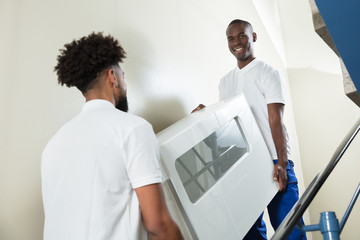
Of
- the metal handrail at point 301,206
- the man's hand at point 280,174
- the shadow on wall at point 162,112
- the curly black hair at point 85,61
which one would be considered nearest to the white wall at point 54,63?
the shadow on wall at point 162,112

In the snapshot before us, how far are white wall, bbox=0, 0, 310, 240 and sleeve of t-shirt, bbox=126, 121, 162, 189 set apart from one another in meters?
0.47

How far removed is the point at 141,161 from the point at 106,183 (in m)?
0.11

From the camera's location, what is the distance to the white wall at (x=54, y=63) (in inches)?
47.0

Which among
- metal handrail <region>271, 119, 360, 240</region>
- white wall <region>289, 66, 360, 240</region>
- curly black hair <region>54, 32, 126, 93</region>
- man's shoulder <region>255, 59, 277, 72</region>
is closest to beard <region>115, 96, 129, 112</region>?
curly black hair <region>54, 32, 126, 93</region>

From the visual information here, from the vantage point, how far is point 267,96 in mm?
1771

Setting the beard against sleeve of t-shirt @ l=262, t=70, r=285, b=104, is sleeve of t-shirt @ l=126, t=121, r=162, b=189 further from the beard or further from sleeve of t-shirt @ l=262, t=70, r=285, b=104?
sleeve of t-shirt @ l=262, t=70, r=285, b=104

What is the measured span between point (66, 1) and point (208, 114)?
2.58 feet

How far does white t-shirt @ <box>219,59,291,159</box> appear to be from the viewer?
5.75ft

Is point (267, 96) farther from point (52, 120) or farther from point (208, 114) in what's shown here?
point (52, 120)

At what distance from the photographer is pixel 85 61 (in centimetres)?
114

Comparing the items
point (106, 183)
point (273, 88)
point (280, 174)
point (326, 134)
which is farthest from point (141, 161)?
point (326, 134)

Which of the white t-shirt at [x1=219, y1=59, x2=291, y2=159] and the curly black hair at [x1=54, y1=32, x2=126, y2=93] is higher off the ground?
the curly black hair at [x1=54, y1=32, x2=126, y2=93]

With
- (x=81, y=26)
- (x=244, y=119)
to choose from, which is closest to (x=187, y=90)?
(x=244, y=119)

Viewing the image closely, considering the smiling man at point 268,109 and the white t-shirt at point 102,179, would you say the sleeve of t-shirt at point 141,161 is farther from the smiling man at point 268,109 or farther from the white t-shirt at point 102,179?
the smiling man at point 268,109
